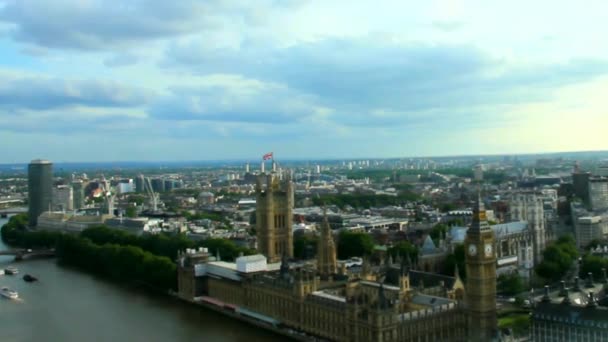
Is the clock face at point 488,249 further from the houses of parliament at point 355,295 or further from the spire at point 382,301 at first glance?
the spire at point 382,301

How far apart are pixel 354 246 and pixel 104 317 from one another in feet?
125

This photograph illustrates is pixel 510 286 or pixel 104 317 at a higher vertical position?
pixel 510 286

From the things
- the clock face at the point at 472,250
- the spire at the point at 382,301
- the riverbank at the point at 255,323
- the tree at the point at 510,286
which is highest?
the clock face at the point at 472,250

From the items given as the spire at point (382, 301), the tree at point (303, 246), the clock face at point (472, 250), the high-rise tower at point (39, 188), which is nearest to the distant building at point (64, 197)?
the high-rise tower at point (39, 188)

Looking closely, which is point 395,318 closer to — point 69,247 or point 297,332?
point 297,332

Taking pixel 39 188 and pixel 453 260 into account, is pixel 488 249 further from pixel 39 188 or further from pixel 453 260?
pixel 39 188

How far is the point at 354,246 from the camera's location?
9006 centimetres

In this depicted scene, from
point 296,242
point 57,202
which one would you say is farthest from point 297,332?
point 57,202

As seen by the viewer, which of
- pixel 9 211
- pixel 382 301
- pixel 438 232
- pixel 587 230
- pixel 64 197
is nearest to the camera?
pixel 382 301

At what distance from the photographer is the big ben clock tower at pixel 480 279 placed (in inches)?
1858

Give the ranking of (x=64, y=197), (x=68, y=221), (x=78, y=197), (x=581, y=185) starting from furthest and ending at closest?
(x=78, y=197)
(x=64, y=197)
(x=581, y=185)
(x=68, y=221)

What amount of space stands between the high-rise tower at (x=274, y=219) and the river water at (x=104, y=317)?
13401 mm

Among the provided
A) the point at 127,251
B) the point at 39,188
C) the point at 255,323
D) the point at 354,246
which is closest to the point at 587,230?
the point at 354,246

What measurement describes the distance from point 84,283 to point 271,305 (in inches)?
1186
